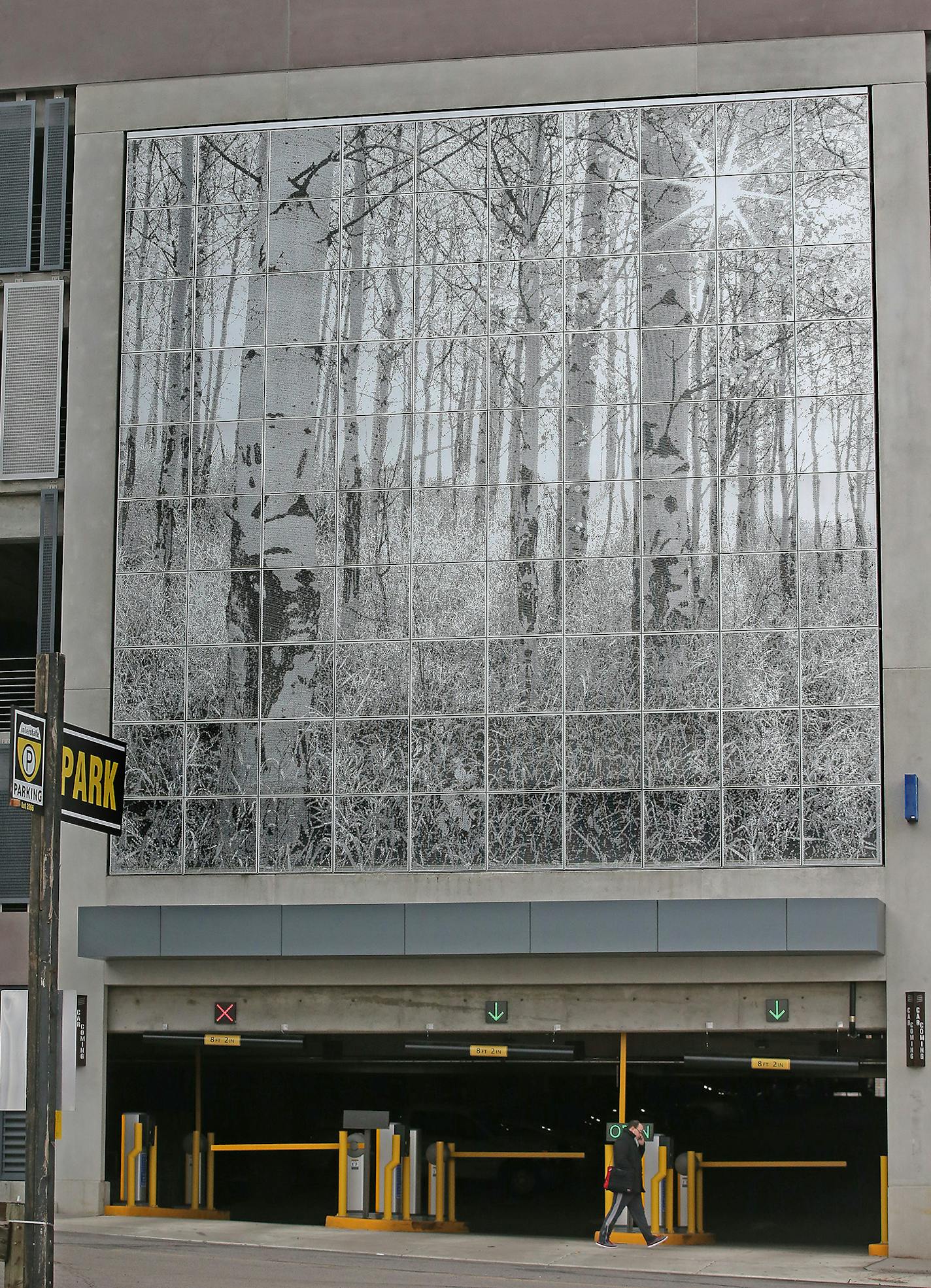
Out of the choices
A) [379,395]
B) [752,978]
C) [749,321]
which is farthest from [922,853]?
[379,395]

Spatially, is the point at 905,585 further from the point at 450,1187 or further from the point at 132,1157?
the point at 132,1157

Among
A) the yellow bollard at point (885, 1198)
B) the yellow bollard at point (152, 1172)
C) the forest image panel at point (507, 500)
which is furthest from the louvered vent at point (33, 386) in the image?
the yellow bollard at point (885, 1198)

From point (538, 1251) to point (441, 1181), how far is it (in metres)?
3.29

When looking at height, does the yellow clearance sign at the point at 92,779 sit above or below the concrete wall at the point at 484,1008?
above

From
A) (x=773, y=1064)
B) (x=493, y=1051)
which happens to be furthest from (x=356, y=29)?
(x=773, y=1064)

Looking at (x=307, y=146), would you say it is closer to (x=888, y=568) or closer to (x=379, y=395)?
(x=379, y=395)

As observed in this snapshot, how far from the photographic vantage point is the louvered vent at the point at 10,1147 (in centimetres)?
2428

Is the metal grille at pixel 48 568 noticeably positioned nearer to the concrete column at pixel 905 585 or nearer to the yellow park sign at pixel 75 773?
the yellow park sign at pixel 75 773

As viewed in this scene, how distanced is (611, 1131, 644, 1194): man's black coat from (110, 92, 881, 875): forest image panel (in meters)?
3.68

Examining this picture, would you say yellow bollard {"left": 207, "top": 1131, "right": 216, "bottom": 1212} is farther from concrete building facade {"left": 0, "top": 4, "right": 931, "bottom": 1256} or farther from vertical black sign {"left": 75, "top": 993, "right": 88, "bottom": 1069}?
vertical black sign {"left": 75, "top": 993, "right": 88, "bottom": 1069}

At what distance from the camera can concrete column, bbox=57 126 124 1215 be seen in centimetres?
2391

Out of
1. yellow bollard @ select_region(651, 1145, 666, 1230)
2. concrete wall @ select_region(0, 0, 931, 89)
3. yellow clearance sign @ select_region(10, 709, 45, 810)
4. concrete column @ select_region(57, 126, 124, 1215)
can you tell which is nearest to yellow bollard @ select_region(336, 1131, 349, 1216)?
concrete column @ select_region(57, 126, 124, 1215)

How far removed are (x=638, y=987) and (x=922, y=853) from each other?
4.16 meters

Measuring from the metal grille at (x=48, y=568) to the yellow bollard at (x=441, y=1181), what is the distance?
9.09 metres
